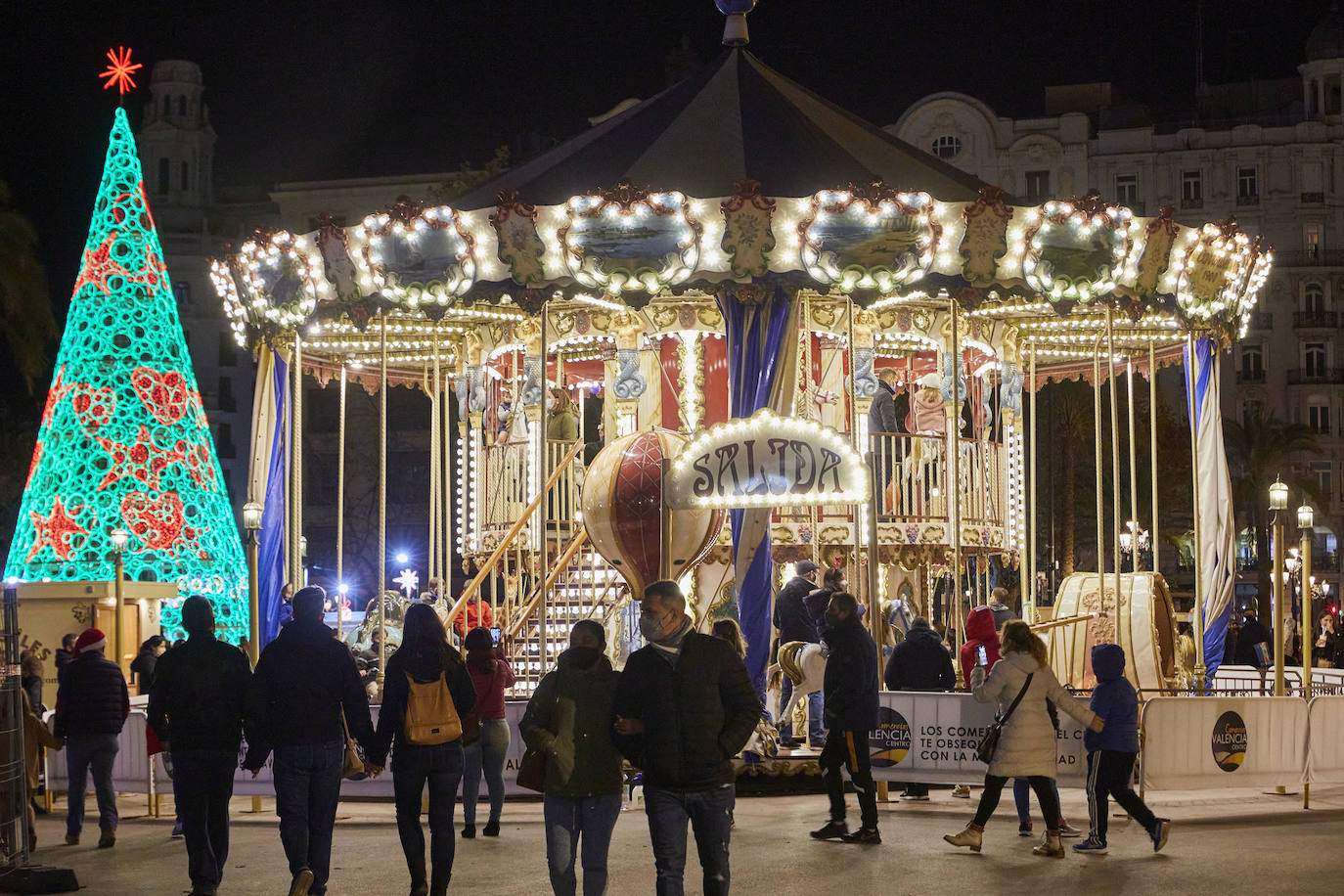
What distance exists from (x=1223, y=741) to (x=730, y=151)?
6623 millimetres

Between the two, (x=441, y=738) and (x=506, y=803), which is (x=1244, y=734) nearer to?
(x=506, y=803)

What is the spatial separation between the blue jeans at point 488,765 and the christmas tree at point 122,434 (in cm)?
1392

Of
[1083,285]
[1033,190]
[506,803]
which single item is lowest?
[506,803]

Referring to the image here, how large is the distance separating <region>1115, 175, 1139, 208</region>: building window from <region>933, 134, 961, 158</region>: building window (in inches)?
212

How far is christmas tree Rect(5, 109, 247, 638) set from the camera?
A: 24875 millimetres

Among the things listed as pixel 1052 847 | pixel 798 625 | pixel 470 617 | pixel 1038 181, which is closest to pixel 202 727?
pixel 1052 847

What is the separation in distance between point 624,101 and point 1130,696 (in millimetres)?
44770

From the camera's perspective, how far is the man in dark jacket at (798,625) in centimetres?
1489

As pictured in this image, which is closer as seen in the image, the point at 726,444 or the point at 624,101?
the point at 726,444

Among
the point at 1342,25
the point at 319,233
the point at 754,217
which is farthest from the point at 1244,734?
the point at 1342,25

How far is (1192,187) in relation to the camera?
55906mm

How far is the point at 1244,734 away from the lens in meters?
13.7

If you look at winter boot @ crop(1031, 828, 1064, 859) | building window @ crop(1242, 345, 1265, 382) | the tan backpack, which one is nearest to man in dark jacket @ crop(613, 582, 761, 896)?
the tan backpack

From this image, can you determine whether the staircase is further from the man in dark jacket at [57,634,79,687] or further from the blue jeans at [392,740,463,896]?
the blue jeans at [392,740,463,896]
